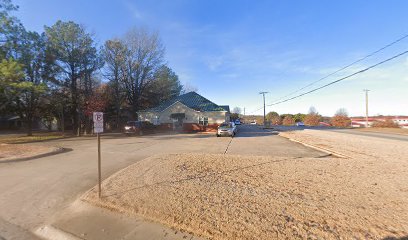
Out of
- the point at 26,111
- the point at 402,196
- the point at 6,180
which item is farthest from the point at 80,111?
the point at 402,196

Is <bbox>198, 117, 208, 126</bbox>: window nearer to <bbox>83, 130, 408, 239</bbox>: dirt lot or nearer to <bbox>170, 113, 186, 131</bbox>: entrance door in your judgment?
<bbox>170, 113, 186, 131</bbox>: entrance door

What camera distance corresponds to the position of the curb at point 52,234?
3.80 m

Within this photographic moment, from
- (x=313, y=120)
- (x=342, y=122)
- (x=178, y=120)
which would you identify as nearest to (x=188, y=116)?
(x=178, y=120)

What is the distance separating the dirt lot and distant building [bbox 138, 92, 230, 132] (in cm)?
2161

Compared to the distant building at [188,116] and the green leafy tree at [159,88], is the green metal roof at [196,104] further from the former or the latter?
the green leafy tree at [159,88]

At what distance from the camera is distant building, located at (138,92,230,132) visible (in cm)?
2998

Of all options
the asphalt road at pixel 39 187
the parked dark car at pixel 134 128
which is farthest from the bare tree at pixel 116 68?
the asphalt road at pixel 39 187

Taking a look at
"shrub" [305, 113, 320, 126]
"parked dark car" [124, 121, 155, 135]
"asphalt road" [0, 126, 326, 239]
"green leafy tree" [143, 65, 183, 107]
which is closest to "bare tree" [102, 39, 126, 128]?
"green leafy tree" [143, 65, 183, 107]

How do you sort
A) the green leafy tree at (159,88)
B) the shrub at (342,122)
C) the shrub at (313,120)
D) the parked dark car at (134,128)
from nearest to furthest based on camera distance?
the parked dark car at (134,128), the green leafy tree at (159,88), the shrub at (342,122), the shrub at (313,120)

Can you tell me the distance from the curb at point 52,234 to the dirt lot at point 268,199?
98cm

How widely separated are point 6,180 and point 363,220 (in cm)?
958

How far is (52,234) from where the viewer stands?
395 cm

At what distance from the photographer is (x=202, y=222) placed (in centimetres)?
389

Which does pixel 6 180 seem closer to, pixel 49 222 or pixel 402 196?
pixel 49 222
